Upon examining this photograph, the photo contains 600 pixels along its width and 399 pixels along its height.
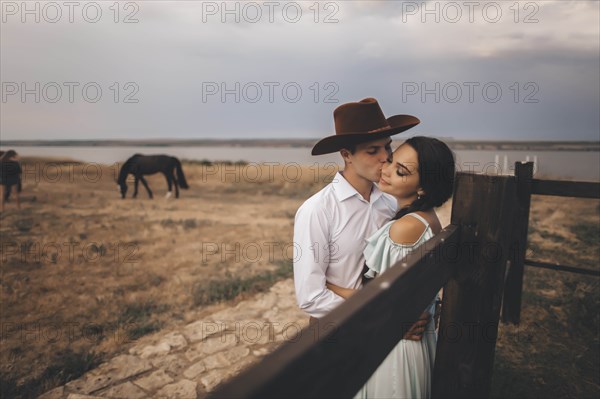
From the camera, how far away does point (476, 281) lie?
151 centimetres

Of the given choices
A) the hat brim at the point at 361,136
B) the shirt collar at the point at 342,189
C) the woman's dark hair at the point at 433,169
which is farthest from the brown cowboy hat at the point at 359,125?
the woman's dark hair at the point at 433,169

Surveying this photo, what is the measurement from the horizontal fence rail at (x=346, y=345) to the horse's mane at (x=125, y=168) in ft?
51.9

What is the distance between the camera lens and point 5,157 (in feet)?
36.6

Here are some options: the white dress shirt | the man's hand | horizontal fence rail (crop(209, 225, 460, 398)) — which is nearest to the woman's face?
the white dress shirt

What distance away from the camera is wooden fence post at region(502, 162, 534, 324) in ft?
8.53

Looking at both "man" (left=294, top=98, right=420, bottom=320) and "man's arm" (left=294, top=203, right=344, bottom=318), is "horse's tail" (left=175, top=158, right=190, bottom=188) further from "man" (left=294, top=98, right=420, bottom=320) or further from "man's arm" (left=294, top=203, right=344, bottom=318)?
"man's arm" (left=294, top=203, right=344, bottom=318)

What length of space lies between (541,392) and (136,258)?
6.75m

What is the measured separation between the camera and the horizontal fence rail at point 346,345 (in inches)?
20.7

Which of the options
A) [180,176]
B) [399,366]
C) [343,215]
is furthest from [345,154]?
[180,176]

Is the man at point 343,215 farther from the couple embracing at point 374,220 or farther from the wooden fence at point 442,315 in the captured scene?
the wooden fence at point 442,315

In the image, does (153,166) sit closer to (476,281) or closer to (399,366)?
(399,366)

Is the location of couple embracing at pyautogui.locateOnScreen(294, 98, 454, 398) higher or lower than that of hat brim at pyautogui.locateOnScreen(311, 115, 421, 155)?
lower

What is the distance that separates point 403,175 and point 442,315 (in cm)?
65

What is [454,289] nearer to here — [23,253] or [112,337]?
[112,337]
